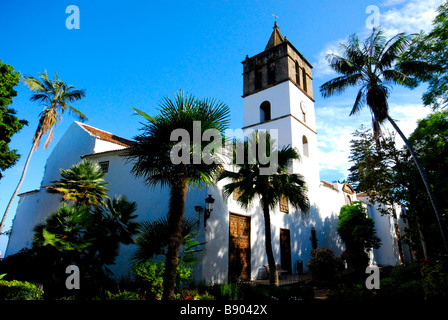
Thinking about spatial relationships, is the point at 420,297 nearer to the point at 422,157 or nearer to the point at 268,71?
the point at 422,157

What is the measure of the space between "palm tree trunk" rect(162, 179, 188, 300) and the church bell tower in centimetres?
1349

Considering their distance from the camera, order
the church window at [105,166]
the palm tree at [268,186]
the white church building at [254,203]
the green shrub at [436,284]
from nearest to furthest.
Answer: the green shrub at [436,284] < the palm tree at [268,186] < the white church building at [254,203] < the church window at [105,166]

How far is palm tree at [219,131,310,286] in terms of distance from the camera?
10.7 m

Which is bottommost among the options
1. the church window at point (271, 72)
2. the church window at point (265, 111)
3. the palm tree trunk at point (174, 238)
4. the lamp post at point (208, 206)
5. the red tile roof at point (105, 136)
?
the palm tree trunk at point (174, 238)

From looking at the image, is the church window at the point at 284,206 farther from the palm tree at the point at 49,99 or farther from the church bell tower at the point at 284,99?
the palm tree at the point at 49,99

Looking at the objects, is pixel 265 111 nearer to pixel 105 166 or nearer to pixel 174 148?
pixel 105 166

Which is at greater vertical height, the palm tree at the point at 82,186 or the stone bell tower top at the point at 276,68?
the stone bell tower top at the point at 276,68

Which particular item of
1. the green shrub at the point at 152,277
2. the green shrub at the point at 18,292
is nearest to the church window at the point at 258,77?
the green shrub at the point at 152,277

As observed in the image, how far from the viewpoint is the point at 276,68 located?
2255 cm

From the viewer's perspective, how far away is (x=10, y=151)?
14070 mm

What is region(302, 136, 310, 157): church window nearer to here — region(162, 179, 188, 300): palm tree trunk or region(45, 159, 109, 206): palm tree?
region(45, 159, 109, 206): palm tree

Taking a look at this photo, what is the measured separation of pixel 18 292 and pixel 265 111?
2067cm

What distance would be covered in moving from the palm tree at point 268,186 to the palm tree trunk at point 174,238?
3934 millimetres

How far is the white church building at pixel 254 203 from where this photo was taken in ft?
40.9
